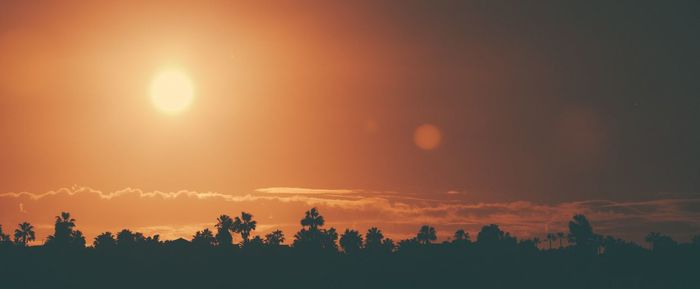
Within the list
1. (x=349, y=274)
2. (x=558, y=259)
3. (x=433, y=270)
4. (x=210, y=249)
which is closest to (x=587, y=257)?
(x=558, y=259)

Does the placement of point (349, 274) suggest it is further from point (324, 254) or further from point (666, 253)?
point (666, 253)

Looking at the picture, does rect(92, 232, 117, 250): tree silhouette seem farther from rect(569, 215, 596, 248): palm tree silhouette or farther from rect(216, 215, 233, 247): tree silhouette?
rect(569, 215, 596, 248): palm tree silhouette

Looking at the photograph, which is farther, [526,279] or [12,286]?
[526,279]

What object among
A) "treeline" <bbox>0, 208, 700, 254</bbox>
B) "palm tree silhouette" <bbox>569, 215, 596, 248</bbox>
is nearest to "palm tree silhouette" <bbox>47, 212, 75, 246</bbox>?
"treeline" <bbox>0, 208, 700, 254</bbox>

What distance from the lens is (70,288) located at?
12244cm

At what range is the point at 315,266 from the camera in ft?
476

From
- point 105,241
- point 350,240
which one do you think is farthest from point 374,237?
point 105,241

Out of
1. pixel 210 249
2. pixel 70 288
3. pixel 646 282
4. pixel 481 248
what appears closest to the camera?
pixel 70 288

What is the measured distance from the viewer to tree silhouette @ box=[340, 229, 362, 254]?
179250mm

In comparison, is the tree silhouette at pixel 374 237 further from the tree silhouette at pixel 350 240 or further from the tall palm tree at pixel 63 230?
the tall palm tree at pixel 63 230

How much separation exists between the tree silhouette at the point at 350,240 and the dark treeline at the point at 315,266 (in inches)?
282

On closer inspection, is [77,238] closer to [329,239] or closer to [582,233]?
[329,239]

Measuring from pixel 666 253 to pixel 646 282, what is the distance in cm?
2446

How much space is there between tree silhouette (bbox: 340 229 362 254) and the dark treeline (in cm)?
716
